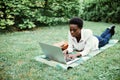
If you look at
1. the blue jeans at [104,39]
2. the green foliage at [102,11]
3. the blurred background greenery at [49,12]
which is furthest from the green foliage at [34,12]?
the blue jeans at [104,39]

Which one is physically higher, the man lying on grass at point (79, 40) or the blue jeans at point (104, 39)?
the man lying on grass at point (79, 40)

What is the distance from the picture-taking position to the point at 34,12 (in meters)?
10.4

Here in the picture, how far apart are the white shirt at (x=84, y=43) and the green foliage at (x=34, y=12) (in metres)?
4.70

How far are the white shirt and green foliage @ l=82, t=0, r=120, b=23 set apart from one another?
7.38 m

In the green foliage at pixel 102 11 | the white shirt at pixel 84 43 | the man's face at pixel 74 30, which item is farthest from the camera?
the green foliage at pixel 102 11

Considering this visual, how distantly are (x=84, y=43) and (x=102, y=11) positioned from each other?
8.14m

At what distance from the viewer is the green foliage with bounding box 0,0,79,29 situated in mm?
9578

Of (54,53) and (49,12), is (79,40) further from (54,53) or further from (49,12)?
(49,12)

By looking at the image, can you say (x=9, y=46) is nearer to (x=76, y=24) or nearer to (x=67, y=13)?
(x=76, y=24)

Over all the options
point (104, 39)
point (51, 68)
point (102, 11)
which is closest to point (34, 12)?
point (102, 11)

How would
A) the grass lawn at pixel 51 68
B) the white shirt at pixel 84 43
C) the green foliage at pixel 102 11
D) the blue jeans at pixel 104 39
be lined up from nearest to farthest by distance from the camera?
the grass lawn at pixel 51 68 → the white shirt at pixel 84 43 → the blue jeans at pixel 104 39 → the green foliage at pixel 102 11

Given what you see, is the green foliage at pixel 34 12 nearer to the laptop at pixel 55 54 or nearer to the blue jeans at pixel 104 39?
the blue jeans at pixel 104 39

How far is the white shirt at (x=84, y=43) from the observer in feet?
16.4

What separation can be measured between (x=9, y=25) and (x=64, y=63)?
19.9 feet
